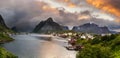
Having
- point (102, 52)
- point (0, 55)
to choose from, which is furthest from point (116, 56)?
point (0, 55)

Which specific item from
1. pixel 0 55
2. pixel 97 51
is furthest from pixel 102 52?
pixel 0 55

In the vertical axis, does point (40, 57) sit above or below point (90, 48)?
below

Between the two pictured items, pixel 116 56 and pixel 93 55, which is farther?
pixel 116 56

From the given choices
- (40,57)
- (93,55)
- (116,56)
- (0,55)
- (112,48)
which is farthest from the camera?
(40,57)

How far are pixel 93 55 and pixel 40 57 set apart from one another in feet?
213

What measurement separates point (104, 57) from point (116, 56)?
24.0 m

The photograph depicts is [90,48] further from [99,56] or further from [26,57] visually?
[26,57]

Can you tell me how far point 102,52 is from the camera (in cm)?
8425

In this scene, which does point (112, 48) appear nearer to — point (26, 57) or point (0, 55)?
point (26, 57)

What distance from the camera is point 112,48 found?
13100 centimetres

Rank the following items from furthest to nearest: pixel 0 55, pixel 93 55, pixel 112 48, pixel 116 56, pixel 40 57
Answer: pixel 40 57 → pixel 112 48 → pixel 116 56 → pixel 0 55 → pixel 93 55

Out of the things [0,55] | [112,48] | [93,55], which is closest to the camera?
[93,55]

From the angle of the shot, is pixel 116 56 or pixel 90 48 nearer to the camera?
pixel 90 48

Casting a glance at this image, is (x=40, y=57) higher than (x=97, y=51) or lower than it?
lower
